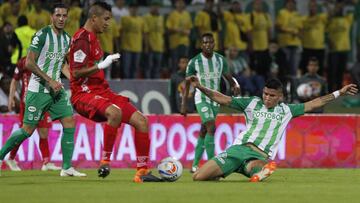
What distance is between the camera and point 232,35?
23859 millimetres

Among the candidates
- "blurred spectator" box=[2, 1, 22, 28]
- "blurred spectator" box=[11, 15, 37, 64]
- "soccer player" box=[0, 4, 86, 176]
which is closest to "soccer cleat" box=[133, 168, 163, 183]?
"soccer player" box=[0, 4, 86, 176]

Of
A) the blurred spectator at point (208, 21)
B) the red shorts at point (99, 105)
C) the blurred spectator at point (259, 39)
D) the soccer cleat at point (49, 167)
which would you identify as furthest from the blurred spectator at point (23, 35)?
the red shorts at point (99, 105)

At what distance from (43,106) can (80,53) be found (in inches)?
72.7

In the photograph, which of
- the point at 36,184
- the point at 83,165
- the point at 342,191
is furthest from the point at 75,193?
the point at 83,165

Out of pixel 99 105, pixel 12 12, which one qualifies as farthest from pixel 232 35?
pixel 99 105

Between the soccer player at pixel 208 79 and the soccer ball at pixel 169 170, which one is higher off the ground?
the soccer player at pixel 208 79

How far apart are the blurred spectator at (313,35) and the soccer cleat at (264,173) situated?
10867mm

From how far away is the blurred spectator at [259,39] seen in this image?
2384cm

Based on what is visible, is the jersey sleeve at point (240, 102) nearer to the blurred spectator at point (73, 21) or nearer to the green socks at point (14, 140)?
the green socks at point (14, 140)

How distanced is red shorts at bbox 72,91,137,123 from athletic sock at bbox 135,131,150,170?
26 centimetres

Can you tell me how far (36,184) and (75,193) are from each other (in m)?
1.69

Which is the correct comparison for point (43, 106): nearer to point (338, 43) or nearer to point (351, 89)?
point (351, 89)

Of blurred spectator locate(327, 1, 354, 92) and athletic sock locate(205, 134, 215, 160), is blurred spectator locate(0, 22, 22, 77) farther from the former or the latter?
blurred spectator locate(327, 1, 354, 92)

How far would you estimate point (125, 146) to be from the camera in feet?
63.4
